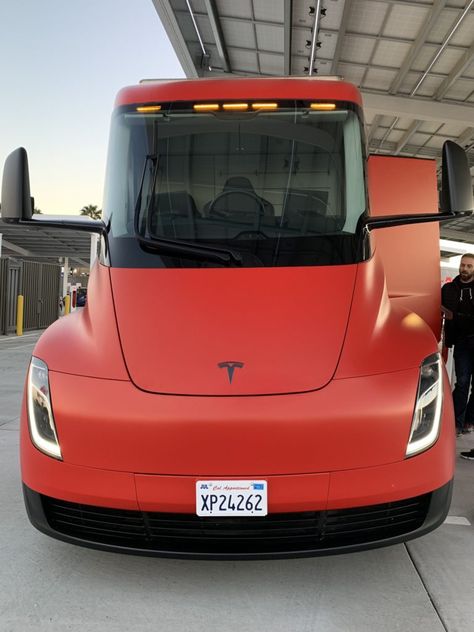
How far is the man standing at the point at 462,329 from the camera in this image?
17.6 feet

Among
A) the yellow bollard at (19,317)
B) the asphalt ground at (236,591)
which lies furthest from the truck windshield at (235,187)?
the yellow bollard at (19,317)

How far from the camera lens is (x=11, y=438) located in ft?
17.0

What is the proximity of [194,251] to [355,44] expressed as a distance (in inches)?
459

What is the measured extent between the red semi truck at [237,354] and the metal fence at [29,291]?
13.9m

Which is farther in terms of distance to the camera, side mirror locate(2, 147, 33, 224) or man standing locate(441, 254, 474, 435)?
man standing locate(441, 254, 474, 435)

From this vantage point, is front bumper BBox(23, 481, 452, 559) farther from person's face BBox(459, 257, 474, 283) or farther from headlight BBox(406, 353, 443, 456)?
person's face BBox(459, 257, 474, 283)

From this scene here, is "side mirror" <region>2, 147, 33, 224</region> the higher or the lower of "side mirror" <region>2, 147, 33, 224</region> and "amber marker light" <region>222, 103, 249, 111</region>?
the lower

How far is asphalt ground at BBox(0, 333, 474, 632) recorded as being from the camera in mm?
2361

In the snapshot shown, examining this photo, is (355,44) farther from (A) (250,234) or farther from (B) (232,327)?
(B) (232,327)

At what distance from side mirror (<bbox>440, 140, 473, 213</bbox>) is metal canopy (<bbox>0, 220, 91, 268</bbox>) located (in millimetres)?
23125

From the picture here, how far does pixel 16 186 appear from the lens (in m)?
3.36

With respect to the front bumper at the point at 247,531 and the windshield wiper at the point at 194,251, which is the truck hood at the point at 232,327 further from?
the front bumper at the point at 247,531

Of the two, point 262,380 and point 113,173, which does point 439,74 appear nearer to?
point 113,173

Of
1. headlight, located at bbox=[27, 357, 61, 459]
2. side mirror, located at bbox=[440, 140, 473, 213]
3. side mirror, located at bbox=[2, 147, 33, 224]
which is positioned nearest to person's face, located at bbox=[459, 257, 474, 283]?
side mirror, located at bbox=[440, 140, 473, 213]
